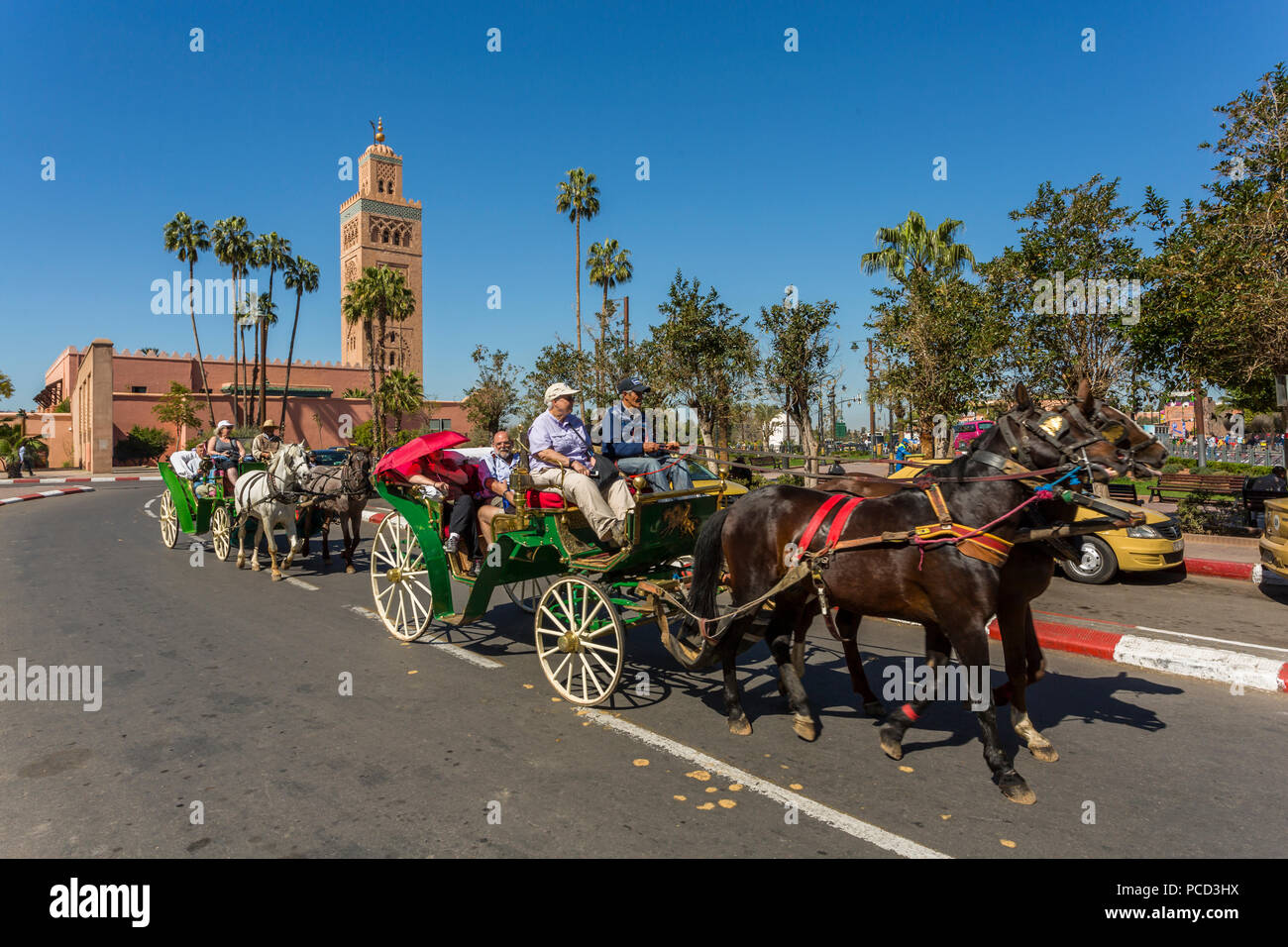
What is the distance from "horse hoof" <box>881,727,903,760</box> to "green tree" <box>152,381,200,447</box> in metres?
61.7

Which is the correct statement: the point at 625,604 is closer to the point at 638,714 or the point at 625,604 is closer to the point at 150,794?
the point at 638,714

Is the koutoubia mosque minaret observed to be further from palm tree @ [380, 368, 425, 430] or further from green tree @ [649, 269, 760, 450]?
green tree @ [649, 269, 760, 450]

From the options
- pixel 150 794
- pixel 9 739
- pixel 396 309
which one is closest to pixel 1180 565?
pixel 150 794

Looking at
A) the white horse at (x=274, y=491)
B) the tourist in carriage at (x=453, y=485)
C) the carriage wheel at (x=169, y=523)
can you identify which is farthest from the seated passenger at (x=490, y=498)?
the carriage wheel at (x=169, y=523)

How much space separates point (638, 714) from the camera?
17.7 ft

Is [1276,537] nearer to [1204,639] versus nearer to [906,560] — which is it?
[1204,639]

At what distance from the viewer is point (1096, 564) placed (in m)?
10.5

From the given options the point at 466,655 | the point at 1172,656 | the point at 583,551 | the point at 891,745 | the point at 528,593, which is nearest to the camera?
the point at 891,745

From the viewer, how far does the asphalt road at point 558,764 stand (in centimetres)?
369

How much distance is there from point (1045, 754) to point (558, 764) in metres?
2.98

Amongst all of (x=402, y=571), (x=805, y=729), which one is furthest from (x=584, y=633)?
(x=402, y=571)

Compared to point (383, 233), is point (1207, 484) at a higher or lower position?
lower

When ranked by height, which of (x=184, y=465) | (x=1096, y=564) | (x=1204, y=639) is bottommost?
(x=1204, y=639)
